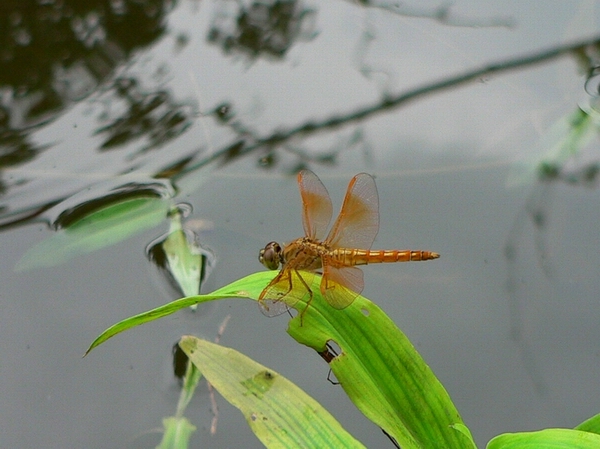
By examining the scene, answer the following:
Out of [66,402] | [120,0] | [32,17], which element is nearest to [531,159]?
[66,402]

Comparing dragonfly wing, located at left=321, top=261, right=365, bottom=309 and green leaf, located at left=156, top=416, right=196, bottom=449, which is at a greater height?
dragonfly wing, located at left=321, top=261, right=365, bottom=309

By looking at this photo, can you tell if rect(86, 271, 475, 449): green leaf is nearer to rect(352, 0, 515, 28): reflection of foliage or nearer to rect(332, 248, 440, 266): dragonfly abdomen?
rect(332, 248, 440, 266): dragonfly abdomen

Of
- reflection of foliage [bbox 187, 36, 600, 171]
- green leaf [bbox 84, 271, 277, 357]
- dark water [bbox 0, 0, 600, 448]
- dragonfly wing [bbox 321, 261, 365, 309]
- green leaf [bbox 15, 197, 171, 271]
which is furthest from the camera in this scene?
reflection of foliage [bbox 187, 36, 600, 171]

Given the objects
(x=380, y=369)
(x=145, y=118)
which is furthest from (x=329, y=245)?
(x=145, y=118)

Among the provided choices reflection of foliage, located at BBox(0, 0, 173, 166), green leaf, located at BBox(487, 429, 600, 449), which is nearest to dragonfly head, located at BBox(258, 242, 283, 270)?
green leaf, located at BBox(487, 429, 600, 449)

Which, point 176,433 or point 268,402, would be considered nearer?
point 268,402

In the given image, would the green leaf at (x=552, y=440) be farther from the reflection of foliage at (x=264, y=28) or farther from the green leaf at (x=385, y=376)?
the reflection of foliage at (x=264, y=28)

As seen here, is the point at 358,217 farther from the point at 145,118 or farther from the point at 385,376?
the point at 145,118
